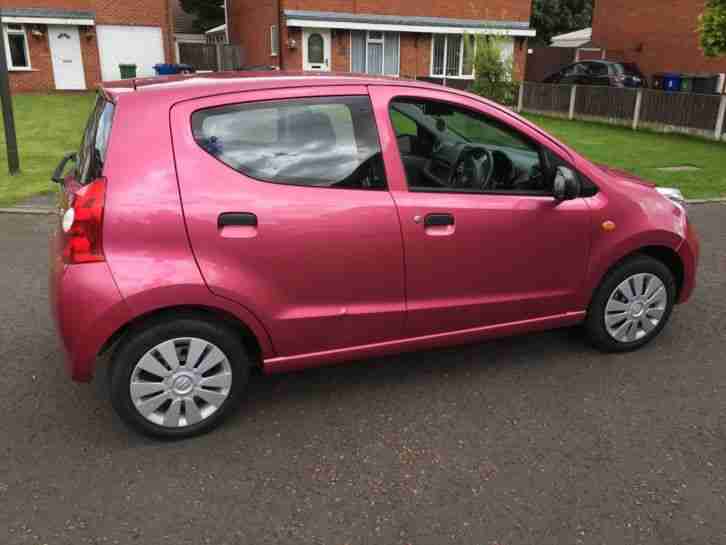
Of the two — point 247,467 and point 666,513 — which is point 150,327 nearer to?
point 247,467

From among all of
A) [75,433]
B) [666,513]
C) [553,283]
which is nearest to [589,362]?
[553,283]

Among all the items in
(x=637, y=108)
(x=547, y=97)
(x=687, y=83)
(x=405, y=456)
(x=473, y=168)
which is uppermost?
(x=687, y=83)

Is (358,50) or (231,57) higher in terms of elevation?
(358,50)

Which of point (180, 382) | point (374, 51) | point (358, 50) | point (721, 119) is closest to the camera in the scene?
point (180, 382)

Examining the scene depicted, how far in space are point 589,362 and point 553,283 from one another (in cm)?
64

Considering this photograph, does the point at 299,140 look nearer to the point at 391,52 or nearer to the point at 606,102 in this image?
the point at 606,102

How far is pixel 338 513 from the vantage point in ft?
9.16

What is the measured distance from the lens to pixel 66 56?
25781mm

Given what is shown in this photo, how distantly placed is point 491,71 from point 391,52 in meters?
7.89

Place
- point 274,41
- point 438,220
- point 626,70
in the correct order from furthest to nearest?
point 274,41, point 626,70, point 438,220

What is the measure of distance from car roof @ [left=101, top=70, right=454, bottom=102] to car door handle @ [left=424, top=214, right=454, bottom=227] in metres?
0.74

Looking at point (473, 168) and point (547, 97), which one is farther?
point (547, 97)

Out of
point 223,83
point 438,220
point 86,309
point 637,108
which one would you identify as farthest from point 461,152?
point 637,108

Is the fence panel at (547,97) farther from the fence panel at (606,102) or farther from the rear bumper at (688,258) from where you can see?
the rear bumper at (688,258)
